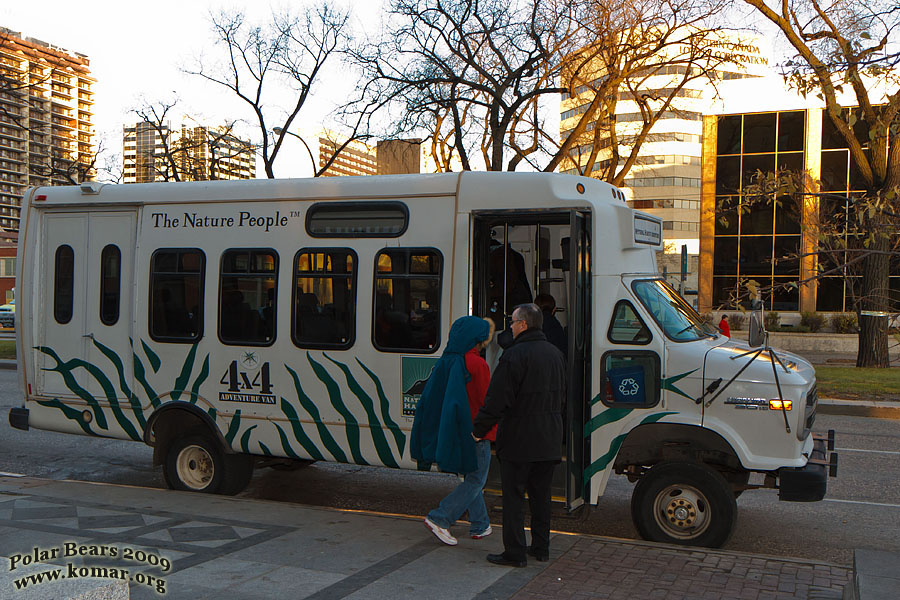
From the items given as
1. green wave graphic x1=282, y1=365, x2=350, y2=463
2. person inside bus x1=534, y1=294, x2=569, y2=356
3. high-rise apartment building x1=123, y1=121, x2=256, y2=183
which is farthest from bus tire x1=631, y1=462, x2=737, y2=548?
high-rise apartment building x1=123, y1=121, x2=256, y2=183

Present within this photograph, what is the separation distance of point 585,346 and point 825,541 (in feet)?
8.50

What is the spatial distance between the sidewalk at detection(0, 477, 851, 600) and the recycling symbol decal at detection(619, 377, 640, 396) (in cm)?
111

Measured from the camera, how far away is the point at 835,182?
3912cm

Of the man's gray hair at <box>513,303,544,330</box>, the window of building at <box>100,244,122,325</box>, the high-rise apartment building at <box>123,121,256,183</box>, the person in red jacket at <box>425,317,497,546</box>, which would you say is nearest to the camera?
the man's gray hair at <box>513,303,544,330</box>

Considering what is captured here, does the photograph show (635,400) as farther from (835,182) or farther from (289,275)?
(835,182)

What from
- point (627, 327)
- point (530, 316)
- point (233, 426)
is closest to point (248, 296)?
point (233, 426)

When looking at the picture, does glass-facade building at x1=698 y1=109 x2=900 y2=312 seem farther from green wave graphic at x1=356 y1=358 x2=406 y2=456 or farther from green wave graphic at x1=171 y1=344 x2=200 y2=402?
green wave graphic at x1=171 y1=344 x2=200 y2=402

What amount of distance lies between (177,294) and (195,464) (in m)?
1.65

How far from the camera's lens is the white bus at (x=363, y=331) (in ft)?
20.9

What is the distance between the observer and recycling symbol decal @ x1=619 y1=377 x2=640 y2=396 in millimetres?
6516

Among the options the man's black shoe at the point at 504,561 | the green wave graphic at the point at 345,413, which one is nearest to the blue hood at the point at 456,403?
the man's black shoe at the point at 504,561

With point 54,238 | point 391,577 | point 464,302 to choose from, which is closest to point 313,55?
point 54,238

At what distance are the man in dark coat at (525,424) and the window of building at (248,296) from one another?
112 inches

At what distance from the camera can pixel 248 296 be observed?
7.82 metres
